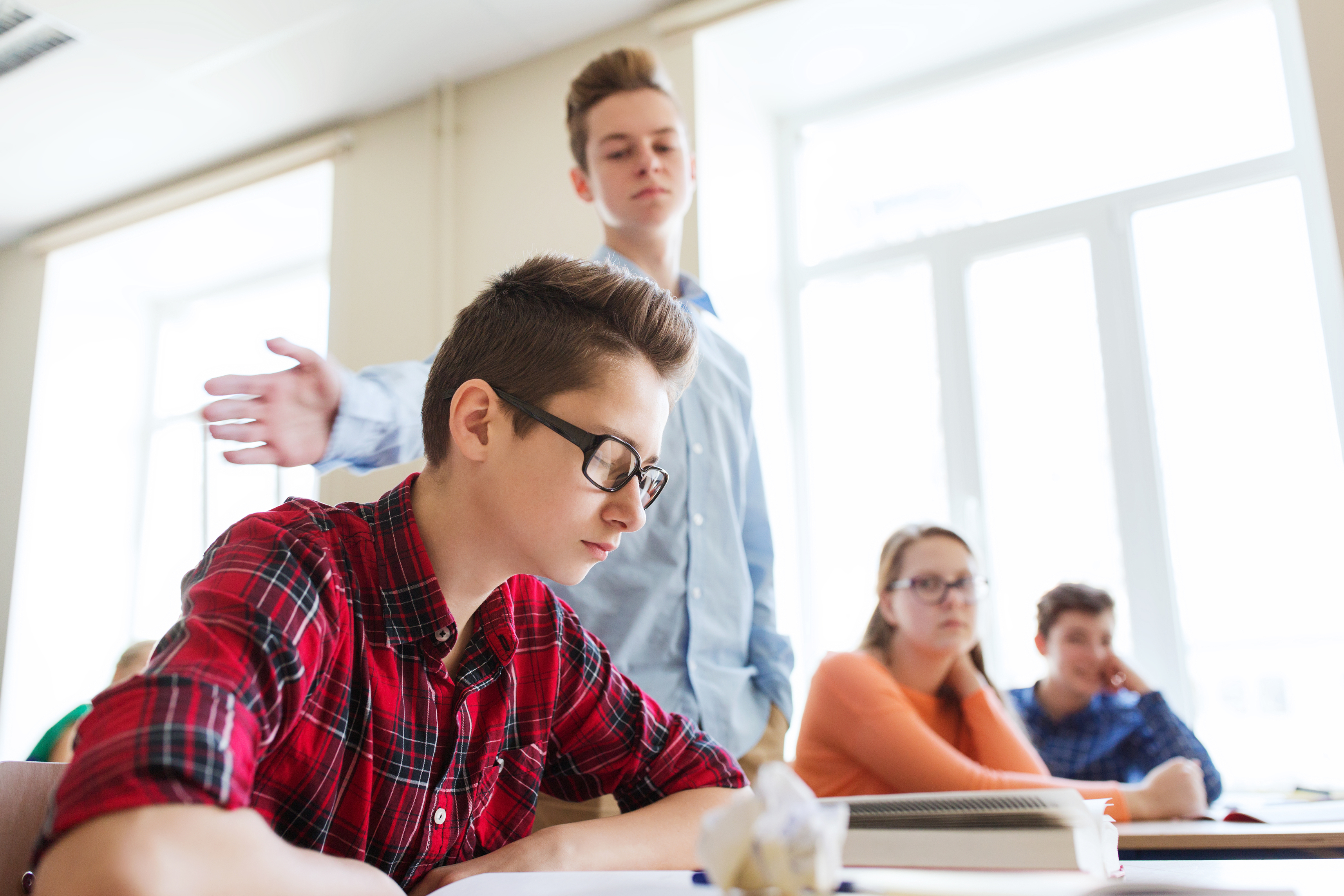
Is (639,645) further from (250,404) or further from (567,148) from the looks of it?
(567,148)

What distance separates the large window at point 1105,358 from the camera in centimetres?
292

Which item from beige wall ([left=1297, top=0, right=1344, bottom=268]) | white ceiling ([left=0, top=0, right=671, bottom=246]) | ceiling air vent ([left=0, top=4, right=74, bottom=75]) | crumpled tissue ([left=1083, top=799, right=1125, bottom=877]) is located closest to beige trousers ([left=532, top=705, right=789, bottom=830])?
crumpled tissue ([left=1083, top=799, right=1125, bottom=877])

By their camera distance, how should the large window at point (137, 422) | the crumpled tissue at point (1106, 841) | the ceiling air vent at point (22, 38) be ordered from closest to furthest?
the crumpled tissue at point (1106, 841), the ceiling air vent at point (22, 38), the large window at point (137, 422)

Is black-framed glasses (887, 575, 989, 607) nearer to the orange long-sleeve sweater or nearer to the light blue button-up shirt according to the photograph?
the orange long-sleeve sweater

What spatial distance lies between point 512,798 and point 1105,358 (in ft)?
8.75

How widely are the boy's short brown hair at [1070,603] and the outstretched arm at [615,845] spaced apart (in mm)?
1922

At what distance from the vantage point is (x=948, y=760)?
6.16 feet

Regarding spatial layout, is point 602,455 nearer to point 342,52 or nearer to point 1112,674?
point 1112,674

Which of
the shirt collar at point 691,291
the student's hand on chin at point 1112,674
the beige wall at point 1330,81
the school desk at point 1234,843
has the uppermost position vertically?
the beige wall at point 1330,81

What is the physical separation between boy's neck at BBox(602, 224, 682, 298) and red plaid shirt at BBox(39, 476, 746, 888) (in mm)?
889

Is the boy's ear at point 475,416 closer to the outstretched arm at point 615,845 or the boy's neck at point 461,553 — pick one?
the boy's neck at point 461,553

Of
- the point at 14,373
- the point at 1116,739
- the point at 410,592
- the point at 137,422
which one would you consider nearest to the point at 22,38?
the point at 14,373

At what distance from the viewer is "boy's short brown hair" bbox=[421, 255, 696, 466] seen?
1032mm

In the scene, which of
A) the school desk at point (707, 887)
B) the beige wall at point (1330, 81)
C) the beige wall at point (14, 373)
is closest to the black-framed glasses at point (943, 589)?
the beige wall at point (1330, 81)
